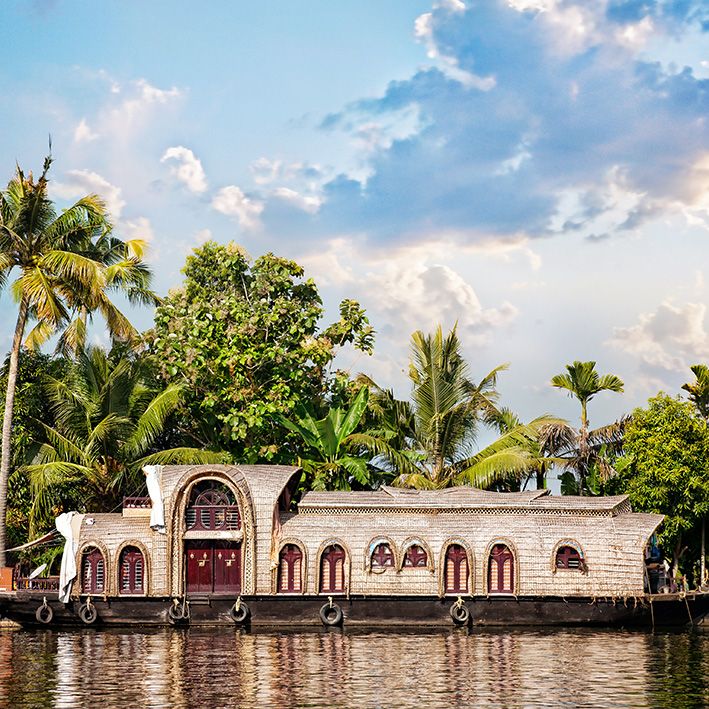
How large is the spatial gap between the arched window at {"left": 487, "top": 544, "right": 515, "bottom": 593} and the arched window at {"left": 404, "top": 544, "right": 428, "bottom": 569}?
1376mm

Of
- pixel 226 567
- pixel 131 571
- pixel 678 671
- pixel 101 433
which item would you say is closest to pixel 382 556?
pixel 226 567

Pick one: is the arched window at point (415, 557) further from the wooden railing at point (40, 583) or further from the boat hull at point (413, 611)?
the wooden railing at point (40, 583)

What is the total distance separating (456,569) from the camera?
2392 centimetres

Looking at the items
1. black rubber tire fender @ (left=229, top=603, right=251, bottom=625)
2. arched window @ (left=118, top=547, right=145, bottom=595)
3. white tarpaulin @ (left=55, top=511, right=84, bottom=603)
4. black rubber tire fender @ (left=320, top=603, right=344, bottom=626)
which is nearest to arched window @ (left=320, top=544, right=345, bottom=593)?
black rubber tire fender @ (left=320, top=603, right=344, bottom=626)

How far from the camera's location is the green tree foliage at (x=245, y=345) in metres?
28.2

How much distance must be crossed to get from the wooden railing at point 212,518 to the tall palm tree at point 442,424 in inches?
213

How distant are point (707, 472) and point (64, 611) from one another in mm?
14687

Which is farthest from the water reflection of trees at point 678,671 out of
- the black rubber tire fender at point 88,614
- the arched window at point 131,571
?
the black rubber tire fender at point 88,614

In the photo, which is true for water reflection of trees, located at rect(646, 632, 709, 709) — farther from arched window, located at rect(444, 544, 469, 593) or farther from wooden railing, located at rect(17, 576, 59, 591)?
wooden railing, located at rect(17, 576, 59, 591)

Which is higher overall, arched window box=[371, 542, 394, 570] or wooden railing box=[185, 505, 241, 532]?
wooden railing box=[185, 505, 241, 532]

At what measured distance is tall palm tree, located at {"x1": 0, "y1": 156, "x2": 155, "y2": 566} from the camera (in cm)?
2605

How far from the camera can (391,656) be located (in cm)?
1909

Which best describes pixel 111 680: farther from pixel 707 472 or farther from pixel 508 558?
pixel 707 472

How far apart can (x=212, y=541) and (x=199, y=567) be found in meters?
0.62
